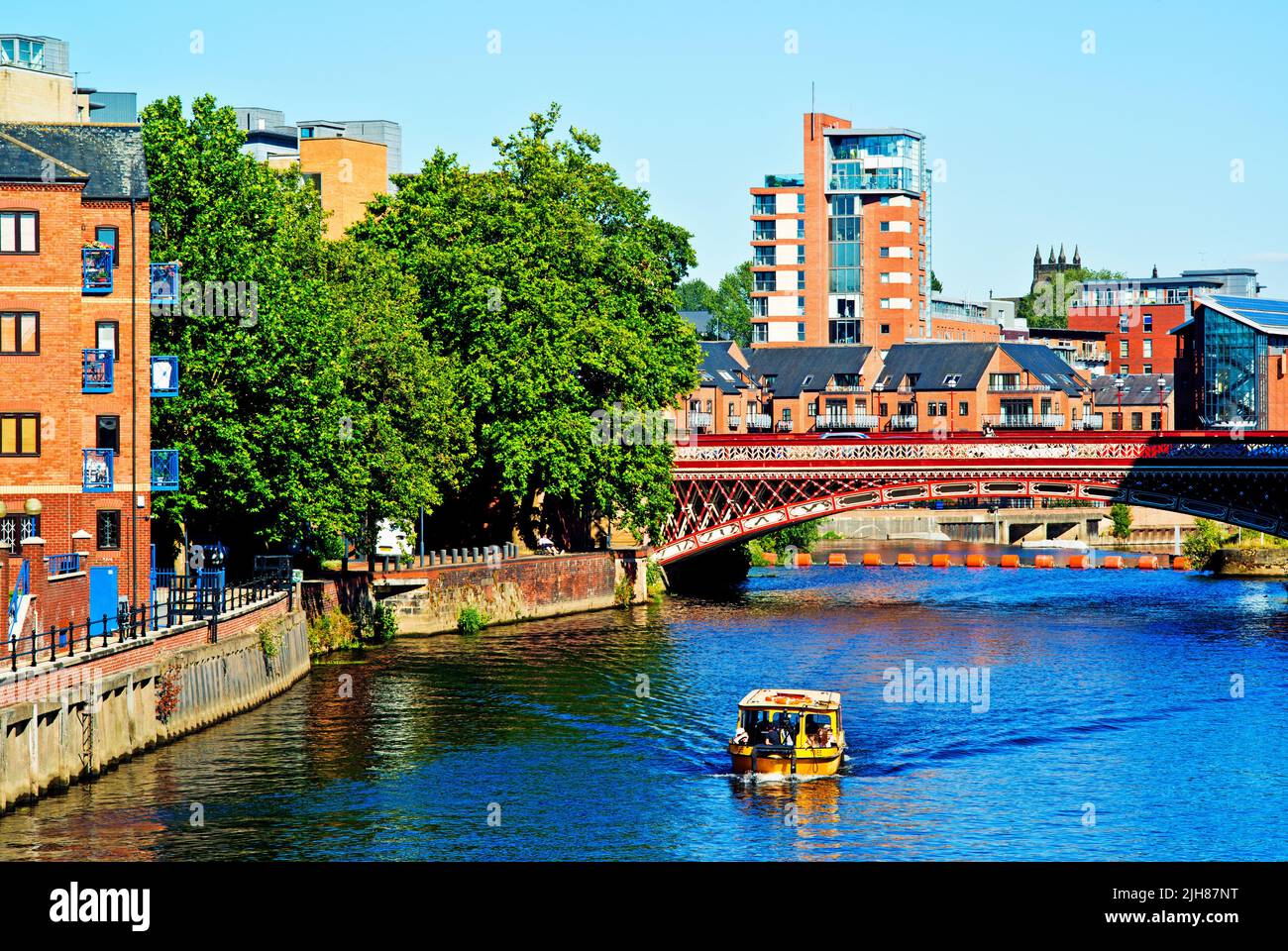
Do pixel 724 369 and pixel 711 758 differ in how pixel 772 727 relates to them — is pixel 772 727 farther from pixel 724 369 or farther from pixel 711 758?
pixel 724 369

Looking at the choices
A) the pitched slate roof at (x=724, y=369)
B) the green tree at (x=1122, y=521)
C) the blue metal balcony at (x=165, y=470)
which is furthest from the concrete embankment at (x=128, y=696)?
the green tree at (x=1122, y=521)

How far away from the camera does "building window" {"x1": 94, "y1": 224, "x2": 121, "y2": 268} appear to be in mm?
63656

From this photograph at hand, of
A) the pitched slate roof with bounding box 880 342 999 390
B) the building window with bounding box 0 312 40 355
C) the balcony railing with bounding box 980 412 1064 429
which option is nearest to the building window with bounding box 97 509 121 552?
the building window with bounding box 0 312 40 355

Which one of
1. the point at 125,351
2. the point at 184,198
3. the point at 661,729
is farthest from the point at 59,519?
the point at 661,729

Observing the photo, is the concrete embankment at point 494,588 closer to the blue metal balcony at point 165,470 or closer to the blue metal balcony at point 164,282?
the blue metal balcony at point 165,470

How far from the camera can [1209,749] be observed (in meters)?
57.8

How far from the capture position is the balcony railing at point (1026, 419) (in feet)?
577

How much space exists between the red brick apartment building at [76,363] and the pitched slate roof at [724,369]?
104 m

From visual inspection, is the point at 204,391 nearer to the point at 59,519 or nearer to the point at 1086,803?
the point at 59,519

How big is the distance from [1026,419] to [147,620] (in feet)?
425

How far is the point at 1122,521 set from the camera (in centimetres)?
16188

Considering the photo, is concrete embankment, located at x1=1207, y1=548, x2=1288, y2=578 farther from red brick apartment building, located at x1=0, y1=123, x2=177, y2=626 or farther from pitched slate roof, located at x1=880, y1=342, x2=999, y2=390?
red brick apartment building, located at x1=0, y1=123, x2=177, y2=626

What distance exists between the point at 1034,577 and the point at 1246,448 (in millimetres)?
23007
